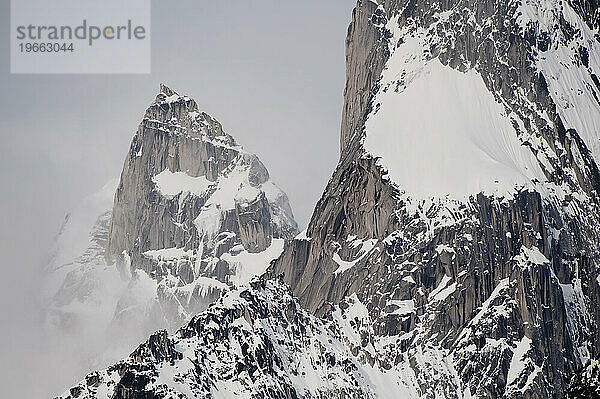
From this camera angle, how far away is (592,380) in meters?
120
